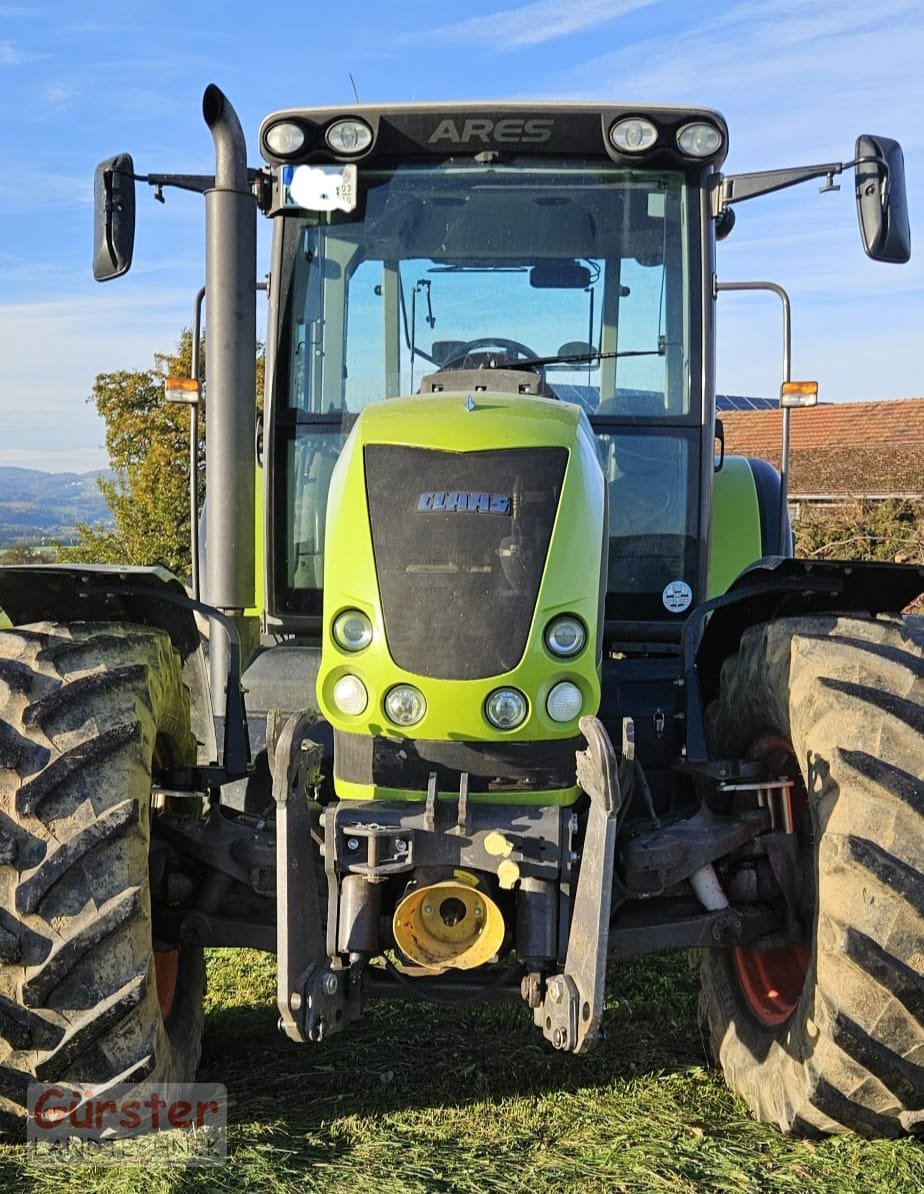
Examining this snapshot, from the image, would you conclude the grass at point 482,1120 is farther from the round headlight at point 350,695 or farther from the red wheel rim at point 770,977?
the round headlight at point 350,695

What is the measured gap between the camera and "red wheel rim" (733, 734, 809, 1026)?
392 cm

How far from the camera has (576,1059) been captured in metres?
4.27

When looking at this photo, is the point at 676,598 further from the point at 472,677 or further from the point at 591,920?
the point at 591,920

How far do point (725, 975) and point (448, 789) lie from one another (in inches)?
52.3

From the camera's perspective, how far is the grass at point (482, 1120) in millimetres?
3355

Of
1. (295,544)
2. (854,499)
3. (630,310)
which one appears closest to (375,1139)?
(295,544)

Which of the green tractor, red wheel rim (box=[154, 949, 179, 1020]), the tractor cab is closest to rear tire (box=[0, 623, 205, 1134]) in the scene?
the green tractor

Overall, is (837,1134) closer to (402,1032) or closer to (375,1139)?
(375,1139)

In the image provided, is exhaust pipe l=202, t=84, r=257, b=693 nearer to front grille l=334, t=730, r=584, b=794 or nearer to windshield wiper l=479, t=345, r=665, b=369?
windshield wiper l=479, t=345, r=665, b=369

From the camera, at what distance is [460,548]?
3475 millimetres

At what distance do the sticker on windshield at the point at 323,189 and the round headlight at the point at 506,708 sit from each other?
6.99ft

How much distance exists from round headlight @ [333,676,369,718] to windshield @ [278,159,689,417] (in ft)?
5.28

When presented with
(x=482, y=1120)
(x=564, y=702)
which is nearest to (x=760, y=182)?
(x=564, y=702)

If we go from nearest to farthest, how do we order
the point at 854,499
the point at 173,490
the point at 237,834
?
the point at 237,834 → the point at 173,490 → the point at 854,499
